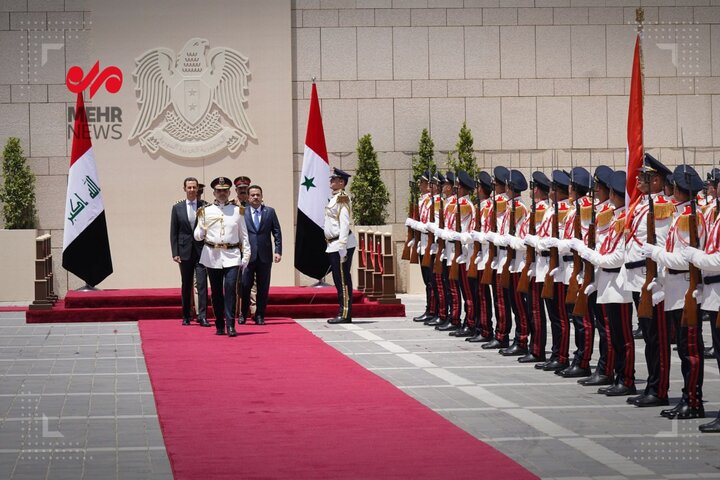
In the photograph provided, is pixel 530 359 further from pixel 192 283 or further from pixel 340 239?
pixel 192 283

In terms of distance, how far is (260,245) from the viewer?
54.9 feet

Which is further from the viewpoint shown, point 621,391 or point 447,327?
point 447,327

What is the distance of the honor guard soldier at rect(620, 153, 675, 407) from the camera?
958 centimetres

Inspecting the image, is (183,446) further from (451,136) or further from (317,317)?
(451,136)

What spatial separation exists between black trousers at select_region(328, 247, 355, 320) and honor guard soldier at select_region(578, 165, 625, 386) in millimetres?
5975

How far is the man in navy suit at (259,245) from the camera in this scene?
16688 mm

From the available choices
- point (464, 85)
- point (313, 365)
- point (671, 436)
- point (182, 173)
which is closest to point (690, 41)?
point (464, 85)

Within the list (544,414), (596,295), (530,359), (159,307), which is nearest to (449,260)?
(530,359)

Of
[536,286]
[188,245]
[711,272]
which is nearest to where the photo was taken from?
[711,272]

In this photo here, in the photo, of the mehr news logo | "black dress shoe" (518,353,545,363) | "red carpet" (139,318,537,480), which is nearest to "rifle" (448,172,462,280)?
"red carpet" (139,318,537,480)

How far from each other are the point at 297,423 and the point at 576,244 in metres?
3.13

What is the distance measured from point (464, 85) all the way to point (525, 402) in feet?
42.8

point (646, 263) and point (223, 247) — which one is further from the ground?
point (223, 247)

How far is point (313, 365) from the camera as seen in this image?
1259 cm
